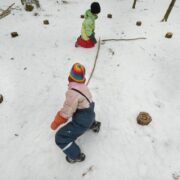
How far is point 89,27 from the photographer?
545cm

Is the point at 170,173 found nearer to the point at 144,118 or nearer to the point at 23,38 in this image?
the point at 144,118

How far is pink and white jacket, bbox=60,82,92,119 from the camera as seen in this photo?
268cm

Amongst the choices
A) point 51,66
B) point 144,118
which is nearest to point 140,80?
point 144,118

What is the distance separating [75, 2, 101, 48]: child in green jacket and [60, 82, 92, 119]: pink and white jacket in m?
3.12

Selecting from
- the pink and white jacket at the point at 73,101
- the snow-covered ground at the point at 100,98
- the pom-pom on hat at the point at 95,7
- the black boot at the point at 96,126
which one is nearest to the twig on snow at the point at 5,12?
the snow-covered ground at the point at 100,98

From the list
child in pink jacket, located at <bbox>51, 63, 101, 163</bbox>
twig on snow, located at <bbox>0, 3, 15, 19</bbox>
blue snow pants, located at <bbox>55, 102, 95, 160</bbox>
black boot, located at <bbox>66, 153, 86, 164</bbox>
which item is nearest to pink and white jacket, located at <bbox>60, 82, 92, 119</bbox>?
child in pink jacket, located at <bbox>51, 63, 101, 163</bbox>

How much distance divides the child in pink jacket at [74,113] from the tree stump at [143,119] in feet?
3.38

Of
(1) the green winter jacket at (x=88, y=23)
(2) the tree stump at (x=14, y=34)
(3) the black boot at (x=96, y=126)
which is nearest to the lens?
(3) the black boot at (x=96, y=126)

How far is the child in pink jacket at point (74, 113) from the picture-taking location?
268 centimetres

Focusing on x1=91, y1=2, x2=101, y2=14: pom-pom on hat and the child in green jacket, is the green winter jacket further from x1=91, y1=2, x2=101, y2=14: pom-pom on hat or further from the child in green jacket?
x1=91, y1=2, x2=101, y2=14: pom-pom on hat

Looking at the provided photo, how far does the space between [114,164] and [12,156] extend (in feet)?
5.24

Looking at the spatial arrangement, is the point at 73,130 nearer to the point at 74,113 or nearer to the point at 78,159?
the point at 74,113

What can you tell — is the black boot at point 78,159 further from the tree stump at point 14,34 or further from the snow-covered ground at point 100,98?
the tree stump at point 14,34

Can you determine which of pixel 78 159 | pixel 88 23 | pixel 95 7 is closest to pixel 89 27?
pixel 88 23
